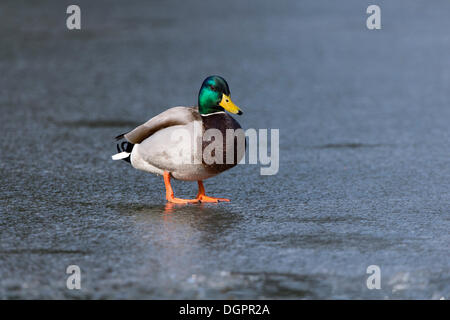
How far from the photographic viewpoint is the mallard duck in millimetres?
5102

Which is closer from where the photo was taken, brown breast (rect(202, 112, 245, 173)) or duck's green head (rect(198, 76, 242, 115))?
brown breast (rect(202, 112, 245, 173))

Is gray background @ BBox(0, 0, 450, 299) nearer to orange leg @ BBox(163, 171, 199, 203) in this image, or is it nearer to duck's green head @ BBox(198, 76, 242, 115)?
orange leg @ BBox(163, 171, 199, 203)

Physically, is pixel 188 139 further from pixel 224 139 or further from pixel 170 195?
pixel 170 195

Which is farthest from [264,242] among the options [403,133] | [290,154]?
[403,133]

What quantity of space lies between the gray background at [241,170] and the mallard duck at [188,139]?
0.23 m

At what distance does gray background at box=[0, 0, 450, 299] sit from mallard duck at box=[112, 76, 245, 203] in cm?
23

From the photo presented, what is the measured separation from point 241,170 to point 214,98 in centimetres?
121

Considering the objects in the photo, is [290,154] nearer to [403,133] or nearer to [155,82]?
[403,133]

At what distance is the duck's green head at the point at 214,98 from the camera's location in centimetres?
524

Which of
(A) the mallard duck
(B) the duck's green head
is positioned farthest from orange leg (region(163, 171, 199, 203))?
(B) the duck's green head

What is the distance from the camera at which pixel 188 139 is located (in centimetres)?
510

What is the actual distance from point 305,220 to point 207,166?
646mm

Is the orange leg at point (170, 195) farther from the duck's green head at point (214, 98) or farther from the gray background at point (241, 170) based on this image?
the duck's green head at point (214, 98)

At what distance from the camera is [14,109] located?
28.3ft
